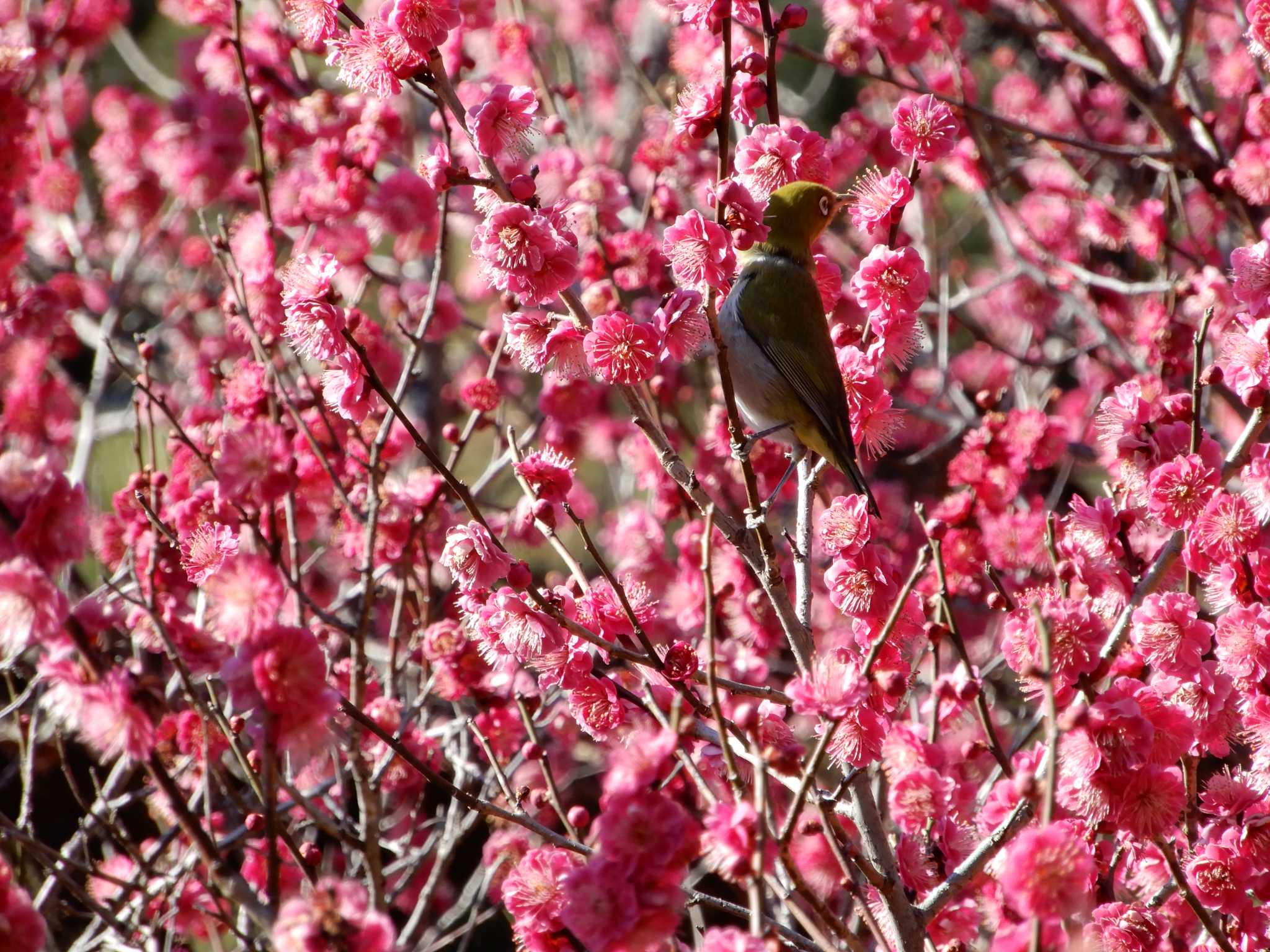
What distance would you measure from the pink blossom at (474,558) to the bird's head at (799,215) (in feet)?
4.91

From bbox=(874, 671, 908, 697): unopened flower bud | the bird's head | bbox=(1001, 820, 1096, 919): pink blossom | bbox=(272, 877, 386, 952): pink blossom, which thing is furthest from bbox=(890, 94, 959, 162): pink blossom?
bbox=(272, 877, 386, 952): pink blossom

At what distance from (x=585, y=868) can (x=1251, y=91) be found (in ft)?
15.3

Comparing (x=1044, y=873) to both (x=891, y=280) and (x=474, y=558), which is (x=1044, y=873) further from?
(x=891, y=280)

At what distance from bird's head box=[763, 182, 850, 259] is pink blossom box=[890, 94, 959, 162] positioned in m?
0.70

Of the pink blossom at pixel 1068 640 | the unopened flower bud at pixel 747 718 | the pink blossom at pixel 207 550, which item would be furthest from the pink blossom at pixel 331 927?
the pink blossom at pixel 1068 640

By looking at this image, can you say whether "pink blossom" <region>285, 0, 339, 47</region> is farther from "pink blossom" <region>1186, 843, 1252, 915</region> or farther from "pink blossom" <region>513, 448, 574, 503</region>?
"pink blossom" <region>1186, 843, 1252, 915</region>

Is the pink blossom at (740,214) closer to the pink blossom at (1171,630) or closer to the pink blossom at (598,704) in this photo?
the pink blossom at (598,704)

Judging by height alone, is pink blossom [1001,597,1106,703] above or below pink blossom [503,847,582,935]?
above

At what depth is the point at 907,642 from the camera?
8.84 feet

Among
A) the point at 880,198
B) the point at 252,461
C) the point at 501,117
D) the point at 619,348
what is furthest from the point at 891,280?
the point at 252,461

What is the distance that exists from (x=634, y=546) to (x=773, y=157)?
1881 mm

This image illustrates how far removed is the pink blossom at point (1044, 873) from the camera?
158 cm

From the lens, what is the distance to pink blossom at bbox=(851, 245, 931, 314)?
96.7 inches

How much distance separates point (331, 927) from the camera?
4.77 ft
